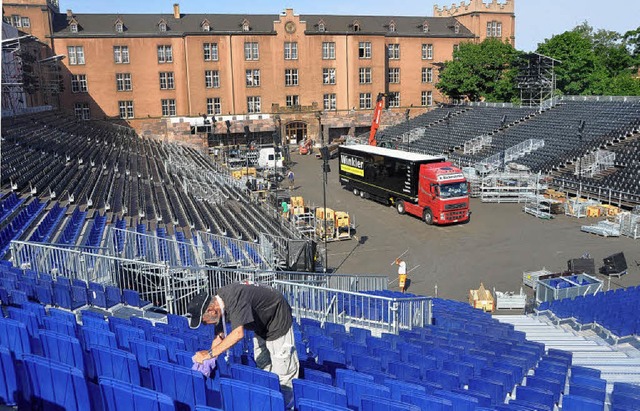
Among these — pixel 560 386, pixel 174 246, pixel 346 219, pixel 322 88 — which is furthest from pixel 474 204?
pixel 322 88

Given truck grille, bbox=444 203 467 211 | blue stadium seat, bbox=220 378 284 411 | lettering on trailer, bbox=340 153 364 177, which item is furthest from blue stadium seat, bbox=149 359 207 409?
lettering on trailer, bbox=340 153 364 177

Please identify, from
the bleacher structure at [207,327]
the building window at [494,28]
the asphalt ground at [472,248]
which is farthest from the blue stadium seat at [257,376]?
the building window at [494,28]

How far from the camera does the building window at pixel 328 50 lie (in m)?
62.3

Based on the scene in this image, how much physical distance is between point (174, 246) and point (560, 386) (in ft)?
38.1

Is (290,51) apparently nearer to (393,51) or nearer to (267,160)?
(393,51)

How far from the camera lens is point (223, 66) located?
5972cm

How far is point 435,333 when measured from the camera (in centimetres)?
1099

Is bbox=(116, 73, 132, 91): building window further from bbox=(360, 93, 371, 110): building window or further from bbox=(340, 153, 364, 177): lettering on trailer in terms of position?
bbox=(340, 153, 364, 177): lettering on trailer

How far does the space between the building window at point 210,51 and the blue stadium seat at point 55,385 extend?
189ft

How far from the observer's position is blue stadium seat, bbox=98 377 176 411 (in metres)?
4.29

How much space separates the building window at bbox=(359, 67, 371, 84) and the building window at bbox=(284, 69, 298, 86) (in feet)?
25.3

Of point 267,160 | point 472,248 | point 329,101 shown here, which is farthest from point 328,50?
point 472,248

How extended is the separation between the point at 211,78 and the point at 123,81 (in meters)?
9.37

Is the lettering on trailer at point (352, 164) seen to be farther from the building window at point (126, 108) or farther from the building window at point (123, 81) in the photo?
the building window at point (123, 81)
